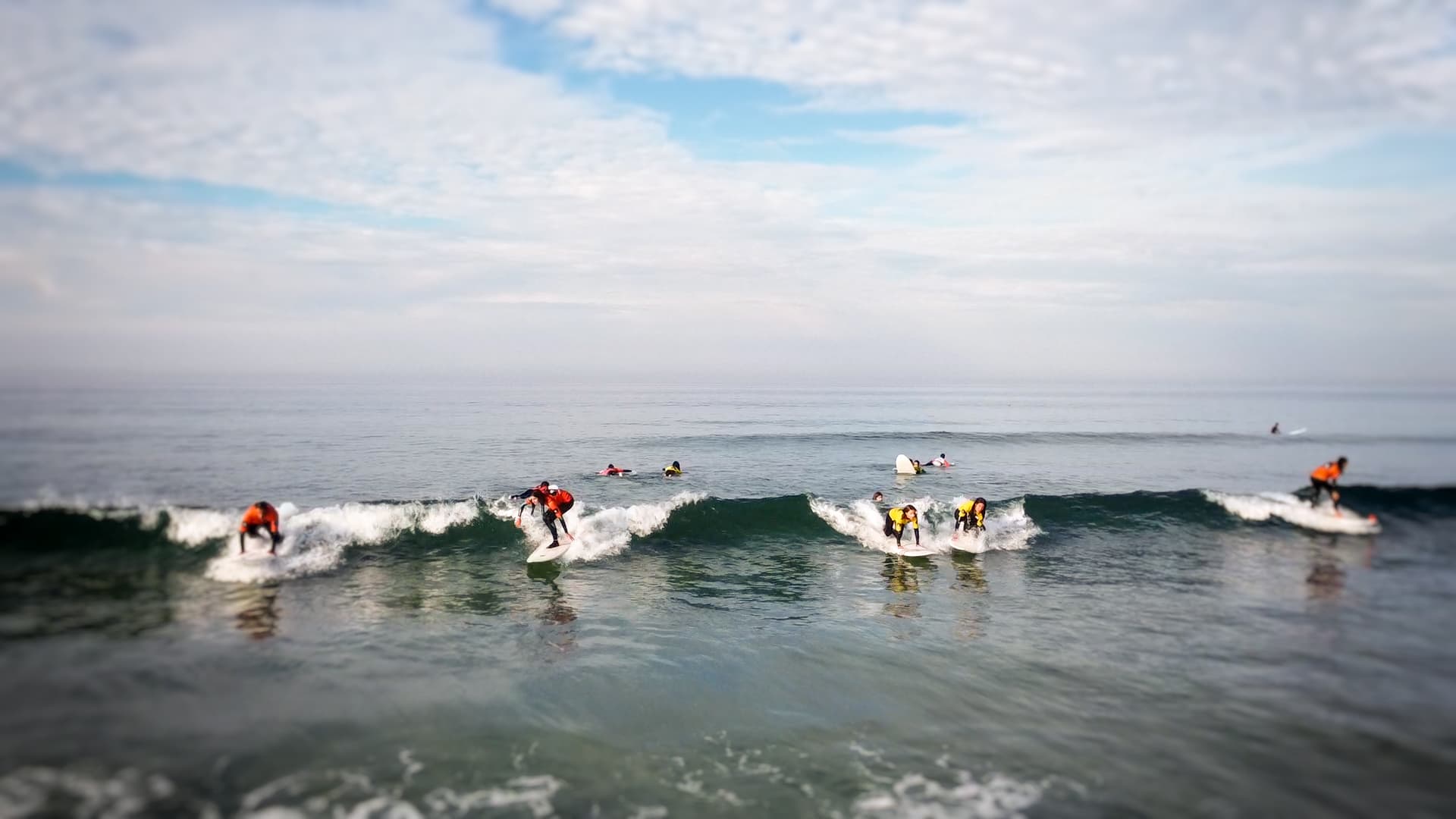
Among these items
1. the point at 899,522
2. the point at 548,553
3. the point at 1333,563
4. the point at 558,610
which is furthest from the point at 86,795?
the point at 1333,563

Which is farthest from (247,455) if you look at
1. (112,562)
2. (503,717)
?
(503,717)

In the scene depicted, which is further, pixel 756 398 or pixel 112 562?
pixel 756 398

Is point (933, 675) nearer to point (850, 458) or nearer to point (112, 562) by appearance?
point (112, 562)

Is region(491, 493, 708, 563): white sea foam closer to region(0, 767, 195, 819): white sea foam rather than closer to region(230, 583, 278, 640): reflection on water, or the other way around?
region(230, 583, 278, 640): reflection on water

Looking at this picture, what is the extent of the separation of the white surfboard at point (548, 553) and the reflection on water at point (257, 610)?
6.03 meters

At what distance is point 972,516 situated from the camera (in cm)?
2166

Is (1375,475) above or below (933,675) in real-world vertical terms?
above

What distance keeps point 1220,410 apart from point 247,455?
290ft

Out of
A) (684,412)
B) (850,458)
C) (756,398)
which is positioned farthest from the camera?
(756,398)

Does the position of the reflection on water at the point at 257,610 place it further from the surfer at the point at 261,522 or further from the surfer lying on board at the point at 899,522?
the surfer lying on board at the point at 899,522

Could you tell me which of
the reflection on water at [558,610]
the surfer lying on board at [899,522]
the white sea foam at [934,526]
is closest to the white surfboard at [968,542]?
the white sea foam at [934,526]

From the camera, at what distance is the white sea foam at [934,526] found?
835 inches

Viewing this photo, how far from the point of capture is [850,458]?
40.2 m

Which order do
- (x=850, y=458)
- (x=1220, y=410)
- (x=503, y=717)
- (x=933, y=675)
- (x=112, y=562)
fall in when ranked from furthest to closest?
(x=1220, y=410) < (x=850, y=458) < (x=112, y=562) < (x=933, y=675) < (x=503, y=717)
